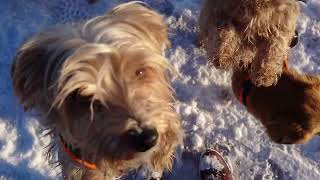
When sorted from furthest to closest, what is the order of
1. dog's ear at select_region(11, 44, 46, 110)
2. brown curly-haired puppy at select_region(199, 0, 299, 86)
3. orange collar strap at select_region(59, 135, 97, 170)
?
1. brown curly-haired puppy at select_region(199, 0, 299, 86)
2. orange collar strap at select_region(59, 135, 97, 170)
3. dog's ear at select_region(11, 44, 46, 110)

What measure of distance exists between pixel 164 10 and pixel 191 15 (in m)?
0.33

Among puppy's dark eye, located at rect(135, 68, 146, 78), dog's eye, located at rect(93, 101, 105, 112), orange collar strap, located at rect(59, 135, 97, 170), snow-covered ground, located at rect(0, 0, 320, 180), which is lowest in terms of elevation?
snow-covered ground, located at rect(0, 0, 320, 180)

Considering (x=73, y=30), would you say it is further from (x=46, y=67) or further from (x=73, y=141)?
(x=73, y=141)

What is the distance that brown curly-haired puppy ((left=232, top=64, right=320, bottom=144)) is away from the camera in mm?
4090

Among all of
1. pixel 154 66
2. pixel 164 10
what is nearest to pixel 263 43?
pixel 164 10

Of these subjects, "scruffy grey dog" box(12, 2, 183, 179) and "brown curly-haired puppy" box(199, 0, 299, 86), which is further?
"brown curly-haired puppy" box(199, 0, 299, 86)

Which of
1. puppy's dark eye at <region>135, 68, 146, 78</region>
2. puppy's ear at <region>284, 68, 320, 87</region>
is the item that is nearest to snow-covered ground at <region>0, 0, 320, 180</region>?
puppy's ear at <region>284, 68, 320, 87</region>

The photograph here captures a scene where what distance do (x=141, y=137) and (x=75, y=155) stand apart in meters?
0.72

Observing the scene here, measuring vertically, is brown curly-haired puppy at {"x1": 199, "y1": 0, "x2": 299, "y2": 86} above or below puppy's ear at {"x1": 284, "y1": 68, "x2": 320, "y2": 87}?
above

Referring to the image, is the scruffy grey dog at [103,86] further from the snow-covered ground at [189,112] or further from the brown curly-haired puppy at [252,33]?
the snow-covered ground at [189,112]

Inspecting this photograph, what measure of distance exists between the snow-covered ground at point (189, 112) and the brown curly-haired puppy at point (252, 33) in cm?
52

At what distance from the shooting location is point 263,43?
14.7 feet

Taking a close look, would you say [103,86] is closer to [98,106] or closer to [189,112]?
[98,106]

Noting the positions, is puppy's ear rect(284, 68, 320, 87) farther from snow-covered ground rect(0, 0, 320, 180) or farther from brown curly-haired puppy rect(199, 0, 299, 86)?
snow-covered ground rect(0, 0, 320, 180)
